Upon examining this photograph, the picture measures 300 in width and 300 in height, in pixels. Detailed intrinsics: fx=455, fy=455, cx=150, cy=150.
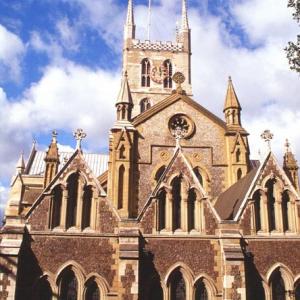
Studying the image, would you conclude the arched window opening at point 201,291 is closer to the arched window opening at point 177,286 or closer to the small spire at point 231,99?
the arched window opening at point 177,286

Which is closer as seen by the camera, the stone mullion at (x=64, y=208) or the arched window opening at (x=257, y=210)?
the stone mullion at (x=64, y=208)

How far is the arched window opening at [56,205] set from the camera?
798 inches

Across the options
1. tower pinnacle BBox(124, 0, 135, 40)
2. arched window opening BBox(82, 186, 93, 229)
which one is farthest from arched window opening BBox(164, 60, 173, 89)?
arched window opening BBox(82, 186, 93, 229)

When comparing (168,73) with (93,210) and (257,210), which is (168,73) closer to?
(257,210)

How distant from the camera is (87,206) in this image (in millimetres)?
20719

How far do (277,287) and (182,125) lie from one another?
13.3 m

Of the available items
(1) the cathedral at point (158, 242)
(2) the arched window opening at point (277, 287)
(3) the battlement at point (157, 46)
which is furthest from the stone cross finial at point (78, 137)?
(3) the battlement at point (157, 46)

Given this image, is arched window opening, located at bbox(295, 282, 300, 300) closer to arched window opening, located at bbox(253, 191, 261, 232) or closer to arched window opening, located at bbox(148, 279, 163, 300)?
arched window opening, located at bbox(253, 191, 261, 232)

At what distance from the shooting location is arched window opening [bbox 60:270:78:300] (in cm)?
1919

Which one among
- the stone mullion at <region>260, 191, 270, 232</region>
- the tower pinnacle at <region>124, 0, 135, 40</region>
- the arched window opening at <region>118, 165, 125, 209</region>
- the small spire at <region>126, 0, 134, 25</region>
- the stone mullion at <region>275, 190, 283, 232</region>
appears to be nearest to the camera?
the stone mullion at <region>260, 191, 270, 232</region>

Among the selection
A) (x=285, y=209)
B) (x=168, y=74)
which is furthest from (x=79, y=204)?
(x=168, y=74)

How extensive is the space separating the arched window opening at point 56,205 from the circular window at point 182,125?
11.1 metres

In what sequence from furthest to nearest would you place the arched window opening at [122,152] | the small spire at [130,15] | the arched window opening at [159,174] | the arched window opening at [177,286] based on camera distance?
the small spire at [130,15] → the arched window opening at [159,174] → the arched window opening at [122,152] → the arched window opening at [177,286]

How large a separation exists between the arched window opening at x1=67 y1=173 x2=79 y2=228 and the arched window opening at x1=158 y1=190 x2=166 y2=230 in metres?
3.80
